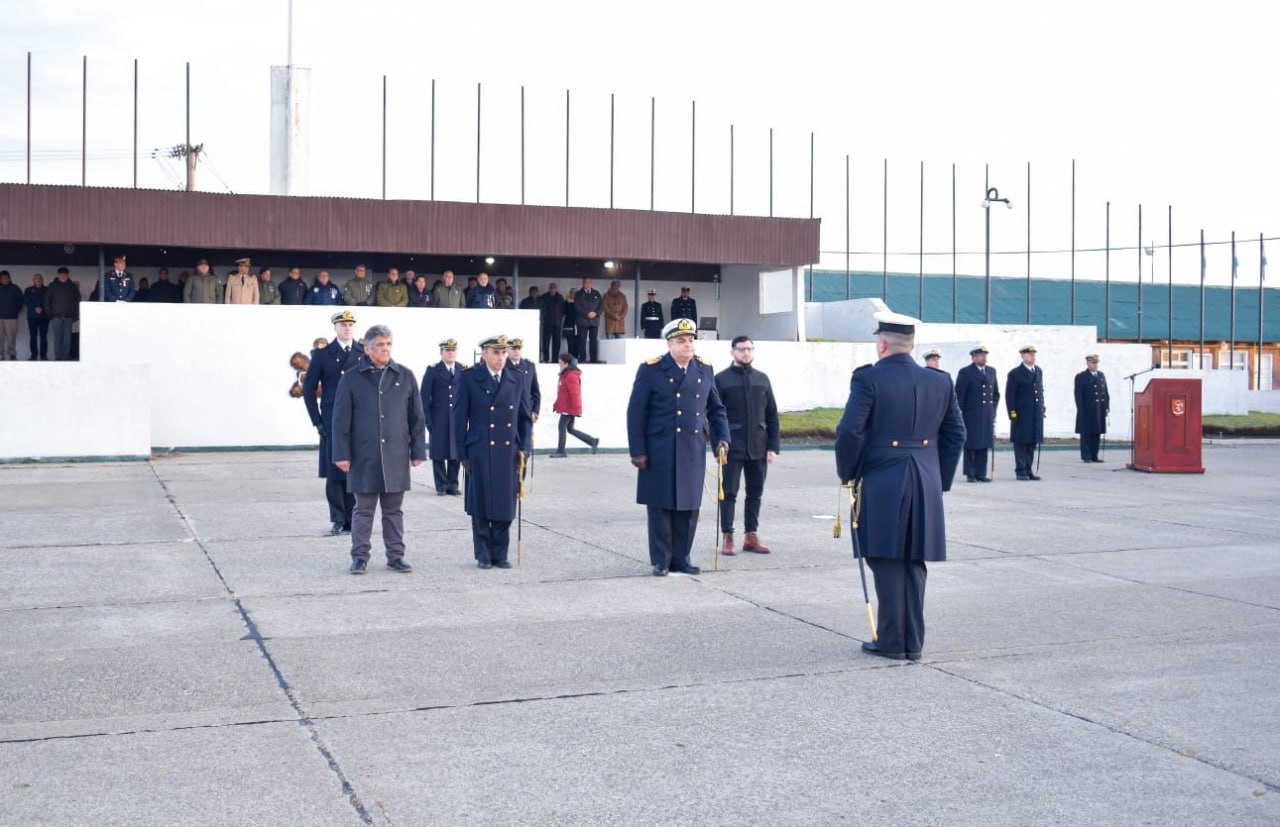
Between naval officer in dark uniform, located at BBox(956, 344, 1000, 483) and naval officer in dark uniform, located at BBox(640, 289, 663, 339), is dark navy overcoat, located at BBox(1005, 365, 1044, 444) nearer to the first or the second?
naval officer in dark uniform, located at BBox(956, 344, 1000, 483)

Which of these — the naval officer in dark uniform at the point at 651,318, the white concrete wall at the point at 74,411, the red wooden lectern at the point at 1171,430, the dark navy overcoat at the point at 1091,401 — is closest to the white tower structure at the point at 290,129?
the naval officer in dark uniform at the point at 651,318

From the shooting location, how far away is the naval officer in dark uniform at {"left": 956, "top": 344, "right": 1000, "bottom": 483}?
776 inches

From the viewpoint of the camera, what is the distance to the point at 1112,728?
20.0 ft

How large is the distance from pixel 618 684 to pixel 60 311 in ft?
75.6

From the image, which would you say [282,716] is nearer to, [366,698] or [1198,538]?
[366,698]

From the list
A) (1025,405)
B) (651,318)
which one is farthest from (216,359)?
(1025,405)

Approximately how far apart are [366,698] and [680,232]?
25.7 meters

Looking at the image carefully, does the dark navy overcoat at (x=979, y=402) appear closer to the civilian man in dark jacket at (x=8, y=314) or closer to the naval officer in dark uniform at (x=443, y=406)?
the naval officer in dark uniform at (x=443, y=406)

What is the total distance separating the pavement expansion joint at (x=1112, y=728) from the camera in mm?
5418

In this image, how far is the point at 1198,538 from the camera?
13.1 meters

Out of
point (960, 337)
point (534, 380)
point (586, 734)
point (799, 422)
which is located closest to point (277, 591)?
point (586, 734)

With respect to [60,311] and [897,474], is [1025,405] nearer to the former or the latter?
[897,474]

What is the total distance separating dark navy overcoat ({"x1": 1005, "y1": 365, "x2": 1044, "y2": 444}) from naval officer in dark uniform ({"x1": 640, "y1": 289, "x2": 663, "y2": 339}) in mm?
12094

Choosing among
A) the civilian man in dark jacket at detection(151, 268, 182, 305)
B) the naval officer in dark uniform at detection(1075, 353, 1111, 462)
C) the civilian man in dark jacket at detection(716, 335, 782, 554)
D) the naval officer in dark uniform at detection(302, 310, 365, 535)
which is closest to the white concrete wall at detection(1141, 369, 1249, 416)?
the naval officer in dark uniform at detection(1075, 353, 1111, 462)
